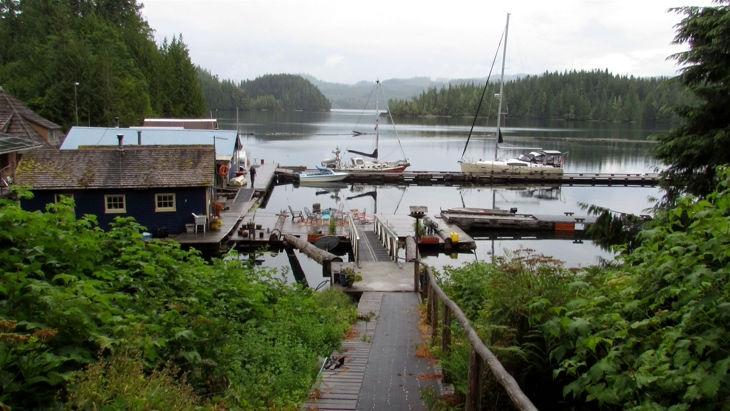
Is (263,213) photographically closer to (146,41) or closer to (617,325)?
(617,325)

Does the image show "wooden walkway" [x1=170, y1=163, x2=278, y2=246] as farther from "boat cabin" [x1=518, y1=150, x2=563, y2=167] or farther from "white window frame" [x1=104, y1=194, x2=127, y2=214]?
"boat cabin" [x1=518, y1=150, x2=563, y2=167]

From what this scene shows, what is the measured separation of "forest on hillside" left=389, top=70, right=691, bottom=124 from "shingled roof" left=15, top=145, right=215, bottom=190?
5515 inches

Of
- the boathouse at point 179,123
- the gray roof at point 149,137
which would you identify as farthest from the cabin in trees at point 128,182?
the boathouse at point 179,123

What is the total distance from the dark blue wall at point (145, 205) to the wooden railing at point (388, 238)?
328 inches

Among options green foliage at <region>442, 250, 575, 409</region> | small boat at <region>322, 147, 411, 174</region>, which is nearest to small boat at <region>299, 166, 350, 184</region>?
small boat at <region>322, 147, 411, 174</region>

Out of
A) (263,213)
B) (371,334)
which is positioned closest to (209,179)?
(263,213)

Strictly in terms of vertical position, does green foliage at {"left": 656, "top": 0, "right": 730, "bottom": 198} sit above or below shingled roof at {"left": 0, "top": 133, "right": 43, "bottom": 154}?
above

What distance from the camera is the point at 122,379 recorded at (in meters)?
4.26

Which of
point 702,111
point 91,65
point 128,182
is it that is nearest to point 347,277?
point 128,182

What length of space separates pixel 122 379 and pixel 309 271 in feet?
66.9

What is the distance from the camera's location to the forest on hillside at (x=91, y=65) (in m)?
53.9

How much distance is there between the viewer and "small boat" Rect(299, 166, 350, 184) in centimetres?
5056

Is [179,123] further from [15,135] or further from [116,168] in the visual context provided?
[116,168]

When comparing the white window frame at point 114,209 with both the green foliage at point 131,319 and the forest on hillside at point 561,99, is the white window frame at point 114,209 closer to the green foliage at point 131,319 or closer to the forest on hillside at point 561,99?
the green foliage at point 131,319
